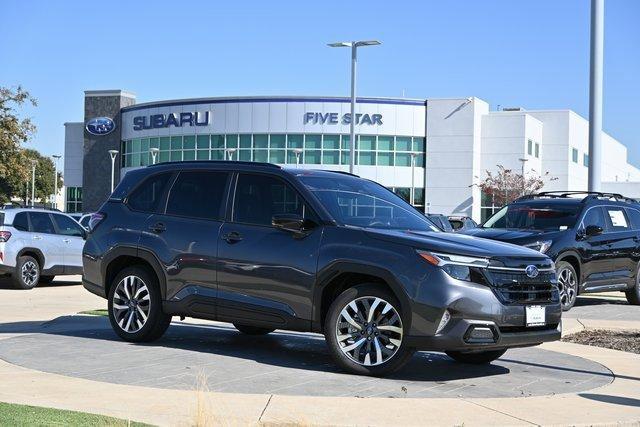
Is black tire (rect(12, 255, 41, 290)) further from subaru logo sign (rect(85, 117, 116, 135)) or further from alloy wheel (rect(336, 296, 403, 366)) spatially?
subaru logo sign (rect(85, 117, 116, 135))

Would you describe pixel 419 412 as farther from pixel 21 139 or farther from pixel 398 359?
pixel 21 139

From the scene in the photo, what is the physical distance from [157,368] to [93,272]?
235cm

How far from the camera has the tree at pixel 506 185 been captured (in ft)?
201

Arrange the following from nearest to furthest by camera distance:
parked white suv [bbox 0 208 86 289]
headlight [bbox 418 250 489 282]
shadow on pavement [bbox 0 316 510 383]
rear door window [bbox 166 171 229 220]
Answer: headlight [bbox 418 250 489 282] < shadow on pavement [bbox 0 316 510 383] < rear door window [bbox 166 171 229 220] < parked white suv [bbox 0 208 86 289]

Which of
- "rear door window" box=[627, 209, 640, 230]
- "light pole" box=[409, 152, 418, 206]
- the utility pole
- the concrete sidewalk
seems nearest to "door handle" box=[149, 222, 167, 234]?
the concrete sidewalk

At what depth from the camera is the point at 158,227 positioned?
30.9ft

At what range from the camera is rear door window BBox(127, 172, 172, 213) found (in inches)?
383

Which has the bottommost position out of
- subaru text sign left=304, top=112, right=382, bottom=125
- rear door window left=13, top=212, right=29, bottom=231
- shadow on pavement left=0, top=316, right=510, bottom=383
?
shadow on pavement left=0, top=316, right=510, bottom=383

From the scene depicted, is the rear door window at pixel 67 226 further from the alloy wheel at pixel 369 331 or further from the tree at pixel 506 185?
the tree at pixel 506 185

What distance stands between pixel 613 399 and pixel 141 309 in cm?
488

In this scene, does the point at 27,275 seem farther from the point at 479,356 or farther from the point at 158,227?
the point at 479,356

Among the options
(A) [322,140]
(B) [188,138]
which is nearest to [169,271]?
(A) [322,140]

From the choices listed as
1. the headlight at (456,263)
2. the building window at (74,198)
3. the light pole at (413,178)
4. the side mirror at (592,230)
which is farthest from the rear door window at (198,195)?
the building window at (74,198)

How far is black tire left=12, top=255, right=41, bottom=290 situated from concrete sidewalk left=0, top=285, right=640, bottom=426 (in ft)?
33.6
